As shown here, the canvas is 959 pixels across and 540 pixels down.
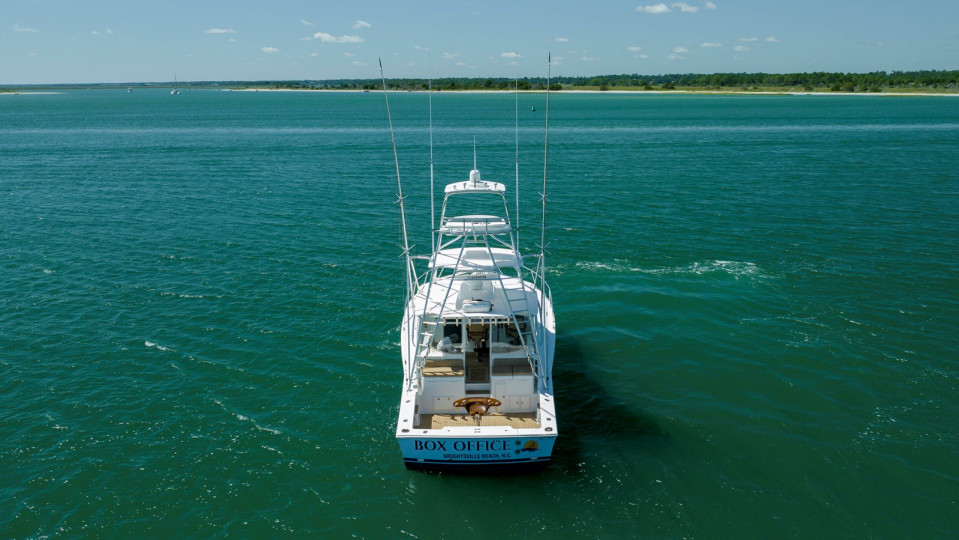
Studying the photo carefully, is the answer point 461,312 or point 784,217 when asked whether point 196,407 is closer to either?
point 461,312

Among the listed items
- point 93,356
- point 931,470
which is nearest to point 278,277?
point 93,356

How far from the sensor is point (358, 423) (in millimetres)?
18797

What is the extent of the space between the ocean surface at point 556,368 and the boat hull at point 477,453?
1.68ft

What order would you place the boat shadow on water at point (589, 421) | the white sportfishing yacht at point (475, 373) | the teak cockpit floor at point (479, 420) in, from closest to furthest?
the white sportfishing yacht at point (475, 373) → the teak cockpit floor at point (479, 420) → the boat shadow on water at point (589, 421)

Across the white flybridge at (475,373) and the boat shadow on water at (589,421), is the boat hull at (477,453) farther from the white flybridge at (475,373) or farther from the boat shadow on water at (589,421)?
the boat shadow on water at (589,421)

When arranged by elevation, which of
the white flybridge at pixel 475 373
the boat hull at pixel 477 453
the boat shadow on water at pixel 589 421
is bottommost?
the boat shadow on water at pixel 589 421

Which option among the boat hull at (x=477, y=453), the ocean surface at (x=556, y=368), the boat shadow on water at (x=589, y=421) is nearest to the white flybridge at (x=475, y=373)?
the boat hull at (x=477, y=453)

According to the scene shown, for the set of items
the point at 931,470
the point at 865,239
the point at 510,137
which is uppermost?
the point at 510,137

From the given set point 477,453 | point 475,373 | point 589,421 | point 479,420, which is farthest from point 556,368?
point 477,453

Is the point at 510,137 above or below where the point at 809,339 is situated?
above

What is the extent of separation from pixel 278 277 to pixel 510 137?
59.0m

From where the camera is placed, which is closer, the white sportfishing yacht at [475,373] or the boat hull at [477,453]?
the boat hull at [477,453]

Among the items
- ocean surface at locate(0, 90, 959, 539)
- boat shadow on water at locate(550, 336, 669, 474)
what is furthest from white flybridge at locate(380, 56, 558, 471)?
boat shadow on water at locate(550, 336, 669, 474)

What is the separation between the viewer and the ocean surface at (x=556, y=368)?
15359 millimetres
